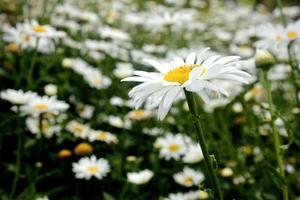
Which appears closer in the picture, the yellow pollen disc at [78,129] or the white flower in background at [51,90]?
the yellow pollen disc at [78,129]

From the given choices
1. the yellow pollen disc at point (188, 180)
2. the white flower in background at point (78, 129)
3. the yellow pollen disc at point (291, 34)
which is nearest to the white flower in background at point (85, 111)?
the white flower in background at point (78, 129)

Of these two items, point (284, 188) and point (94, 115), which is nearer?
point (284, 188)

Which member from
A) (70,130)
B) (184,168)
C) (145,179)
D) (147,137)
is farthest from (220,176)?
(70,130)

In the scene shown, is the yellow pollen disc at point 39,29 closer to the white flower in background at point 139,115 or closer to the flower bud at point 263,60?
the white flower in background at point 139,115

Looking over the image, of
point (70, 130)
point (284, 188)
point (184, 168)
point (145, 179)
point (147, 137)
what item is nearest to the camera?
point (284, 188)

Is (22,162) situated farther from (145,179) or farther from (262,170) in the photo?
(262,170)

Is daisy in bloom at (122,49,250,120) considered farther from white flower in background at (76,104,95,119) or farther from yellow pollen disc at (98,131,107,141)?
white flower in background at (76,104,95,119)
